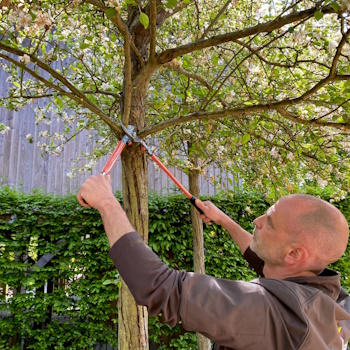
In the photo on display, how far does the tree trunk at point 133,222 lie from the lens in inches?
86.5

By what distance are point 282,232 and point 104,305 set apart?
3331mm

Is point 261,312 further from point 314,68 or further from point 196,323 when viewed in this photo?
point 314,68

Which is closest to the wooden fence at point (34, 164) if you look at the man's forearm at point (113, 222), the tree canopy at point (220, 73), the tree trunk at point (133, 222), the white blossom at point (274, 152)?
the tree canopy at point (220, 73)

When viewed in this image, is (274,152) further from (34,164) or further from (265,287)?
(34,164)

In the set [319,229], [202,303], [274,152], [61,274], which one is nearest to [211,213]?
[319,229]

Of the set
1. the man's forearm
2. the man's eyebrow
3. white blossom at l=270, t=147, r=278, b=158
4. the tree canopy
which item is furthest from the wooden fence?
the man's forearm

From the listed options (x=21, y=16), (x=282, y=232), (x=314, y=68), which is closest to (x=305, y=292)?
(x=282, y=232)

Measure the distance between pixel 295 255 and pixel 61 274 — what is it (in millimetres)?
3418

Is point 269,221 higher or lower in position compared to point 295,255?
higher

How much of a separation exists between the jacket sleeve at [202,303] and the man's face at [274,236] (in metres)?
0.26

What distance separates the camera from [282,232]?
1219mm

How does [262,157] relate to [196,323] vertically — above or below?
above

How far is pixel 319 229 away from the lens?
1.18 metres

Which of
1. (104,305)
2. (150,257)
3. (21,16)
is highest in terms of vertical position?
(21,16)
